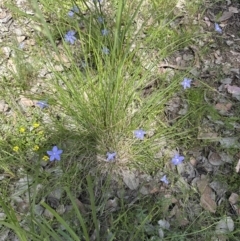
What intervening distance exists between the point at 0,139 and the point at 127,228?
77cm

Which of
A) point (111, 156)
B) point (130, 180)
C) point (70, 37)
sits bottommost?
point (130, 180)

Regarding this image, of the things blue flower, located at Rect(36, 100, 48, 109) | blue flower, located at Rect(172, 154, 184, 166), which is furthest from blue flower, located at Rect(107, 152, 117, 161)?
blue flower, located at Rect(36, 100, 48, 109)

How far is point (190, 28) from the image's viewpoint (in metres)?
2.37

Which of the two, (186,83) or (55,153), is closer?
(55,153)

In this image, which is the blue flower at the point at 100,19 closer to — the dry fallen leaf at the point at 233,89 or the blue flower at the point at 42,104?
the blue flower at the point at 42,104

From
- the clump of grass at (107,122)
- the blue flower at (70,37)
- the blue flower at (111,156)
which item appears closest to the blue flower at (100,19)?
the clump of grass at (107,122)

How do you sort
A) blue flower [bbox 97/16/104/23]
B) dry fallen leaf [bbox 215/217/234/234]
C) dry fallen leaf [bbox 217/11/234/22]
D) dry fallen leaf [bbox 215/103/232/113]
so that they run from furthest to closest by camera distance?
dry fallen leaf [bbox 217/11/234/22]
dry fallen leaf [bbox 215/103/232/113]
blue flower [bbox 97/16/104/23]
dry fallen leaf [bbox 215/217/234/234]

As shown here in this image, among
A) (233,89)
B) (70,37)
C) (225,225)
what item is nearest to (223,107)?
(233,89)

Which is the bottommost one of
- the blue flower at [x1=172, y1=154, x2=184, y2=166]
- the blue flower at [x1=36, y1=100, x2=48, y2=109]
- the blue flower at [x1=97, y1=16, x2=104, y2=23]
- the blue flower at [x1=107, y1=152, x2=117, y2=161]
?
the blue flower at [x1=172, y1=154, x2=184, y2=166]

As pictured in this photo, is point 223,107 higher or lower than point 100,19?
lower

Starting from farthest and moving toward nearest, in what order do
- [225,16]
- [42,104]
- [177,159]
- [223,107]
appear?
[225,16]
[223,107]
[42,104]
[177,159]

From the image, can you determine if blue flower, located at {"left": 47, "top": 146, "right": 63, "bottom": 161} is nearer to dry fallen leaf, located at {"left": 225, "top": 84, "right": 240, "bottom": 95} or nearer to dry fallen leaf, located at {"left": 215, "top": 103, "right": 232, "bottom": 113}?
dry fallen leaf, located at {"left": 215, "top": 103, "right": 232, "bottom": 113}

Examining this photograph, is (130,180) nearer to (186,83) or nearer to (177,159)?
(177,159)

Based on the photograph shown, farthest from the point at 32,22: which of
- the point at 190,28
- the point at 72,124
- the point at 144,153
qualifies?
the point at 144,153
